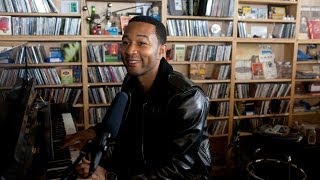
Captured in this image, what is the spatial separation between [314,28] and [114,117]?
363cm

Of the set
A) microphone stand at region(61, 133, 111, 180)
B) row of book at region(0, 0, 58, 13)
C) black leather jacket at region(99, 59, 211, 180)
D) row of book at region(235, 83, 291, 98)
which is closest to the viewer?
microphone stand at region(61, 133, 111, 180)

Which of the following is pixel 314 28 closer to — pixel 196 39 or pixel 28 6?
pixel 196 39

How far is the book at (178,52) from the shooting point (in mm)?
3307

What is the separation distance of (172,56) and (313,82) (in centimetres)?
185

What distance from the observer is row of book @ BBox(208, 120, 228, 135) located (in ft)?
11.5

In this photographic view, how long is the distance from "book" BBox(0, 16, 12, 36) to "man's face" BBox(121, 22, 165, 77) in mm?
1890

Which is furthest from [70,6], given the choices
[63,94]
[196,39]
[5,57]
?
[5,57]

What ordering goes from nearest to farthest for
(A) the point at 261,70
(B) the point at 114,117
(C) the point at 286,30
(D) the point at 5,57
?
(B) the point at 114,117 < (D) the point at 5,57 < (C) the point at 286,30 < (A) the point at 261,70

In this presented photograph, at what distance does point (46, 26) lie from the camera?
9.49ft

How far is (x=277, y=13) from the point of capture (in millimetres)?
3574

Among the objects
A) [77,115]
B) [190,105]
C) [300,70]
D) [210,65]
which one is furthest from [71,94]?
[300,70]

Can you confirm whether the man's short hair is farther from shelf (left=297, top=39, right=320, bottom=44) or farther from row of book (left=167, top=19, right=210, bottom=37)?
shelf (left=297, top=39, right=320, bottom=44)

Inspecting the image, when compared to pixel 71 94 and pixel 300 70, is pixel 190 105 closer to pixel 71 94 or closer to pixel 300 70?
pixel 71 94

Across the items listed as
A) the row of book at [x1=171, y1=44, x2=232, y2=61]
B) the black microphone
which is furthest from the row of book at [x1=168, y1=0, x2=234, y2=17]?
the black microphone
